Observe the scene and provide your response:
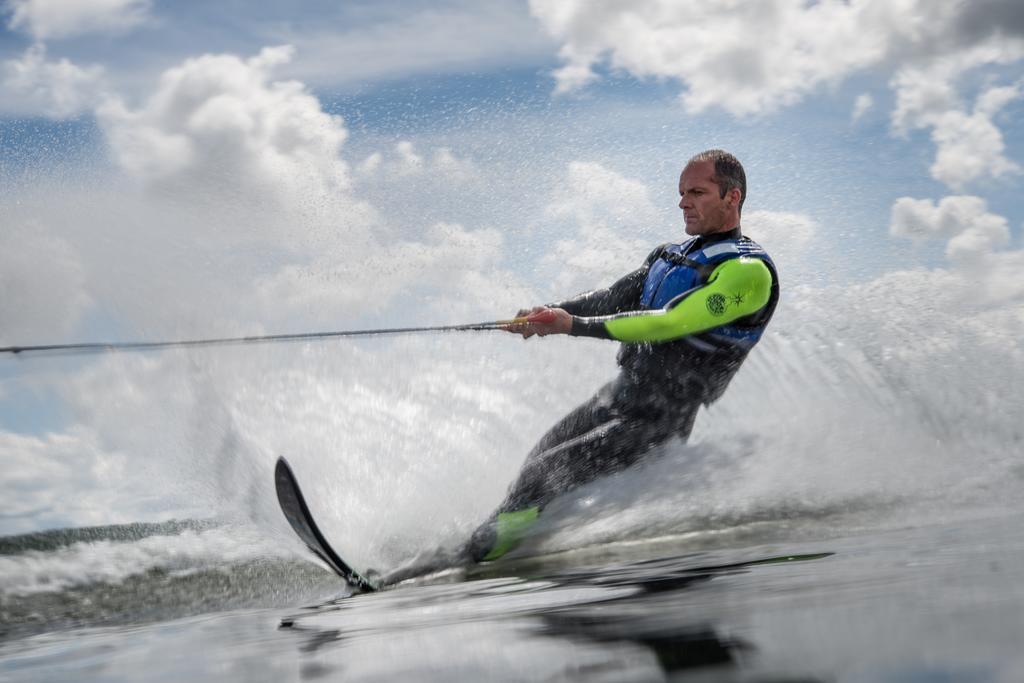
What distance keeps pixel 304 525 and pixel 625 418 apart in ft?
6.22

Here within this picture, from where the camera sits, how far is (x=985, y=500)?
5.92 m

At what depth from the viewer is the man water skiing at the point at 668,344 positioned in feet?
18.1

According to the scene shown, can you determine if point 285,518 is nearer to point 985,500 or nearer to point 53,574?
point 53,574

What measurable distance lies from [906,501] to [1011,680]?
17.4 feet

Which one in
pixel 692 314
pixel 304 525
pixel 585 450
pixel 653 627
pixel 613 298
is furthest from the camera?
pixel 613 298

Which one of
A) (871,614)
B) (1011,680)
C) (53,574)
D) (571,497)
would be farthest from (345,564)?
(1011,680)

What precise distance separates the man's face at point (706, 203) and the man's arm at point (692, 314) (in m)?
0.41

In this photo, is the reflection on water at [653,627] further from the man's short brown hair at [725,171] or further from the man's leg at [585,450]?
the man's short brown hair at [725,171]

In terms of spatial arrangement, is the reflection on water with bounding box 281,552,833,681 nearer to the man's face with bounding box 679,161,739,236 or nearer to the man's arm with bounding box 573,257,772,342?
the man's arm with bounding box 573,257,772,342

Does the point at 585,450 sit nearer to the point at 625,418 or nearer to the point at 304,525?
the point at 625,418

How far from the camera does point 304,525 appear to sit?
5.28 m

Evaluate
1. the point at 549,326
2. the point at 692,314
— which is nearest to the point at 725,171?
the point at 692,314

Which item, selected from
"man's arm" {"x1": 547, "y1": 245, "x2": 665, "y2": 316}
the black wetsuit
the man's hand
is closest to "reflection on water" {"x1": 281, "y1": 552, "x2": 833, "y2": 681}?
the black wetsuit

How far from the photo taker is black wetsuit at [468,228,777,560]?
5621mm
